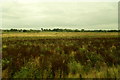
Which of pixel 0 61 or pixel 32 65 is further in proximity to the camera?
pixel 0 61

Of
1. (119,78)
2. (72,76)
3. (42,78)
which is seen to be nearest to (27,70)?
(42,78)

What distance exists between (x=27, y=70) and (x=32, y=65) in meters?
0.56

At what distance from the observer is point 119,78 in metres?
5.14

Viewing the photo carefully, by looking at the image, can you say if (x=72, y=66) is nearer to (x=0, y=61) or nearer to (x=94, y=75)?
(x=94, y=75)

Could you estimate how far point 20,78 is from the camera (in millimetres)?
5102

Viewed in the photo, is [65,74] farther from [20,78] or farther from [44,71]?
[20,78]

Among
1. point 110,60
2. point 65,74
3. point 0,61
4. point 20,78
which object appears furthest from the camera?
point 110,60

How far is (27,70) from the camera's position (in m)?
5.70

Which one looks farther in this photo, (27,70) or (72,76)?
(27,70)

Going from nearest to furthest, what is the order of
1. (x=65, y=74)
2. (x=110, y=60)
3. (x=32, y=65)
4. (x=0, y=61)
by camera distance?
(x=65, y=74)
(x=32, y=65)
(x=0, y=61)
(x=110, y=60)

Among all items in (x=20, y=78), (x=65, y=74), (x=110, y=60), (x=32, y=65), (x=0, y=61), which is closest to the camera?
(x=20, y=78)

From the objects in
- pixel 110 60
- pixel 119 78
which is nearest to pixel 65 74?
pixel 119 78

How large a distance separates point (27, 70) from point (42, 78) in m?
0.79

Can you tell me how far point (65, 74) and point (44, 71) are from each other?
0.80 m
